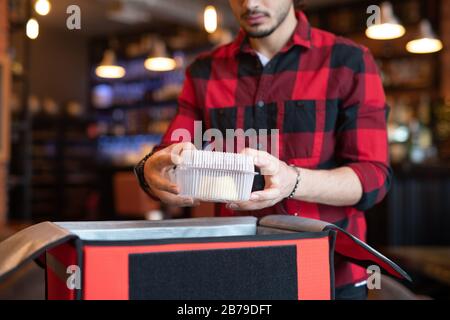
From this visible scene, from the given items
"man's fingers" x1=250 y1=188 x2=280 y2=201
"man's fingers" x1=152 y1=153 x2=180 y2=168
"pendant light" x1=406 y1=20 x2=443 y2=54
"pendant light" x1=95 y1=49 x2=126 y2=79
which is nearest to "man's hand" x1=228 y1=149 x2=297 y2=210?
"man's fingers" x1=250 y1=188 x2=280 y2=201

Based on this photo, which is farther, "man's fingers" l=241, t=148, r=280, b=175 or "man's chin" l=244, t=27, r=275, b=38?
"man's chin" l=244, t=27, r=275, b=38

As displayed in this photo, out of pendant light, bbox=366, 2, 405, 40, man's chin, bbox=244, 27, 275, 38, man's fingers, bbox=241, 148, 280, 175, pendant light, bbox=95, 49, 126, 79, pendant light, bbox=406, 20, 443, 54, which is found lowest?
man's fingers, bbox=241, 148, 280, 175

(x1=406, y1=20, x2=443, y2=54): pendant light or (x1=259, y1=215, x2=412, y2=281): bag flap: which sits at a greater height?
(x1=406, y1=20, x2=443, y2=54): pendant light

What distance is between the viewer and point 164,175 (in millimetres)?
957

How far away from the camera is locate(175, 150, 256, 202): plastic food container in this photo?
2.34 ft

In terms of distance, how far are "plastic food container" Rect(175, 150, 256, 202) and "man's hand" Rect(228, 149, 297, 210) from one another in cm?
5

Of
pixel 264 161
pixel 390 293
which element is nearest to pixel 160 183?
pixel 264 161

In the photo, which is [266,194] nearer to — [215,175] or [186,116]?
[215,175]

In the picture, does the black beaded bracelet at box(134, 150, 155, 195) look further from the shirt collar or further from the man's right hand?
the shirt collar

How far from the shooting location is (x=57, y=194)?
905cm

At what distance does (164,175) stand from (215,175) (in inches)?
9.3

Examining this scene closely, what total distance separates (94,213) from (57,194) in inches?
46.2
